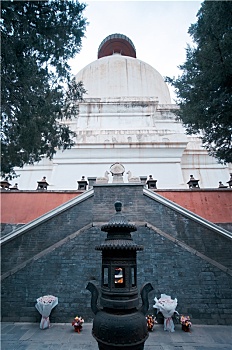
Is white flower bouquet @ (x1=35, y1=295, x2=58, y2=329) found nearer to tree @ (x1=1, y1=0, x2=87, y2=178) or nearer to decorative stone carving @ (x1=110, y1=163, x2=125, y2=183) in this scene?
tree @ (x1=1, y1=0, x2=87, y2=178)

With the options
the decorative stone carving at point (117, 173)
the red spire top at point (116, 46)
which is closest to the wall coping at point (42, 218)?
the decorative stone carving at point (117, 173)

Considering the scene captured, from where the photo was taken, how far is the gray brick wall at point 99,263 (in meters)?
5.51

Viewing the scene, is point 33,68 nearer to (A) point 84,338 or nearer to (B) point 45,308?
(B) point 45,308

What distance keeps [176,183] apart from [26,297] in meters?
8.78

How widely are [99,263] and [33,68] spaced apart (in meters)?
5.33

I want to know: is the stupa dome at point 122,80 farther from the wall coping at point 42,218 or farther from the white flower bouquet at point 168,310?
the white flower bouquet at point 168,310

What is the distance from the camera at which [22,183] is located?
12.3 m

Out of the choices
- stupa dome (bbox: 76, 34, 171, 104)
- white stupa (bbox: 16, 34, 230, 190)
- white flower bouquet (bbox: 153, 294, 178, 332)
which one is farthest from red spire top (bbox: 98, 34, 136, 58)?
white flower bouquet (bbox: 153, 294, 178, 332)

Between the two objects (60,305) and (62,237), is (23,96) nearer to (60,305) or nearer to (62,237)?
(62,237)

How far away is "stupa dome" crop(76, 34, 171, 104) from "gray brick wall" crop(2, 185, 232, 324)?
12.6 meters

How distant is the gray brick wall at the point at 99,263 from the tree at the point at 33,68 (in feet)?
8.14

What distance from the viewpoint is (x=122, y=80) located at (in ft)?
58.1

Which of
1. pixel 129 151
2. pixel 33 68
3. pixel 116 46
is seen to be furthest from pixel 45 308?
pixel 116 46

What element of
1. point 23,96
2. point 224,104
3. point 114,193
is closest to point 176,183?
point 114,193
